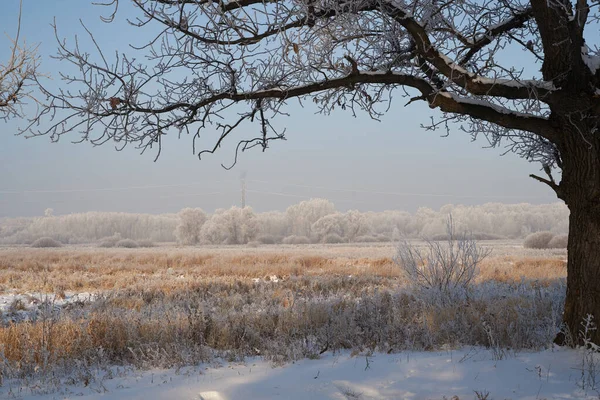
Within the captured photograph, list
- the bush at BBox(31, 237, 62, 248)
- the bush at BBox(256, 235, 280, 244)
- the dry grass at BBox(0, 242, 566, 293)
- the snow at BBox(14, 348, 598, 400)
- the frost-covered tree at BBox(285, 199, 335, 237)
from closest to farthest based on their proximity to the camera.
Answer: the snow at BBox(14, 348, 598, 400)
the dry grass at BBox(0, 242, 566, 293)
the bush at BBox(31, 237, 62, 248)
the bush at BBox(256, 235, 280, 244)
the frost-covered tree at BBox(285, 199, 335, 237)

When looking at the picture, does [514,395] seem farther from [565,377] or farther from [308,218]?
[308,218]

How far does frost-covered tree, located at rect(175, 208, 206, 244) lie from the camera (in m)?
59.1

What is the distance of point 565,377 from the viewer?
16.3 feet

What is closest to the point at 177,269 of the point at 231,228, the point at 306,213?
the point at 231,228

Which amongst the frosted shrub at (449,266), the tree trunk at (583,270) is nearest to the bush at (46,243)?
the frosted shrub at (449,266)

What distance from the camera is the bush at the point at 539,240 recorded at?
36.8 m

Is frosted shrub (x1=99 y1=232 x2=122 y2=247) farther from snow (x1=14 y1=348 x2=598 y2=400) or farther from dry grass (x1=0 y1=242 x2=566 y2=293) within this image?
snow (x1=14 y1=348 x2=598 y2=400)

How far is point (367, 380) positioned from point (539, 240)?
3659 centimetres

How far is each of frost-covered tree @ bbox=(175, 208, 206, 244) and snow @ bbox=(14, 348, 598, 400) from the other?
54899 millimetres

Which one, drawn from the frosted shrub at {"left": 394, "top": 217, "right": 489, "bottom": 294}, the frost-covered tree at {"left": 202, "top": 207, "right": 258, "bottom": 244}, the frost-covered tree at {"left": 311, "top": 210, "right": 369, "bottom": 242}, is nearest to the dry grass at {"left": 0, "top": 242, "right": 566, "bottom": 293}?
the frosted shrub at {"left": 394, "top": 217, "right": 489, "bottom": 294}

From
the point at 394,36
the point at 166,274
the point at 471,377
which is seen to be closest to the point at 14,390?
the point at 471,377

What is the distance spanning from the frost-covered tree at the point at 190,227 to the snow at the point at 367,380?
54899 mm

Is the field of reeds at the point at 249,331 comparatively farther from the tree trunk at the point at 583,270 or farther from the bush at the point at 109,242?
the bush at the point at 109,242

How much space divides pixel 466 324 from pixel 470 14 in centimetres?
428
